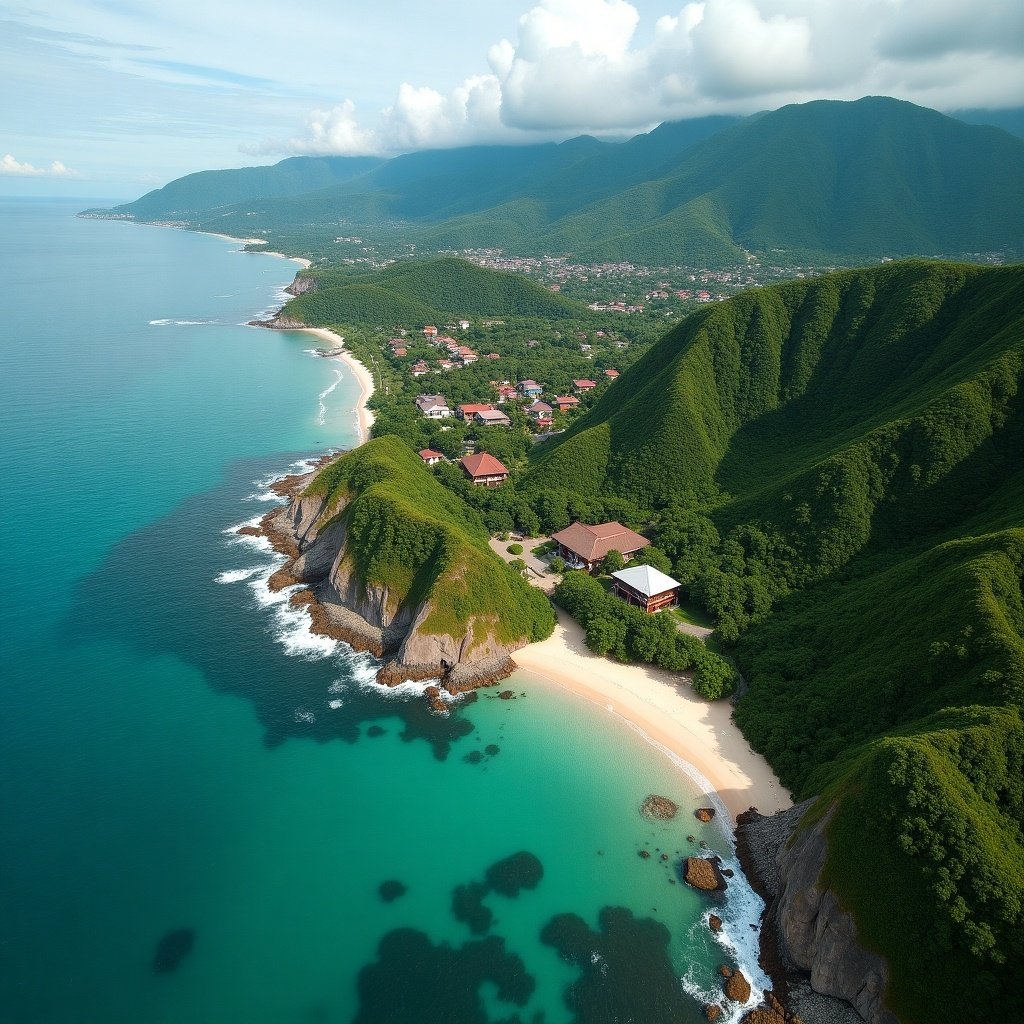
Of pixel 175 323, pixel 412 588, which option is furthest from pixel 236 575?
pixel 175 323

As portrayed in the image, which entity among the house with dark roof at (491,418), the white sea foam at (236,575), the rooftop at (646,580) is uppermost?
the rooftop at (646,580)

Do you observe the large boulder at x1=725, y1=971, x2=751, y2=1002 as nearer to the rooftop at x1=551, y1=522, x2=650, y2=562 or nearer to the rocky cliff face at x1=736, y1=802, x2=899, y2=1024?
the rocky cliff face at x1=736, y1=802, x2=899, y2=1024

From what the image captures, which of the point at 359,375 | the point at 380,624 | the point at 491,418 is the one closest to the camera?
the point at 380,624

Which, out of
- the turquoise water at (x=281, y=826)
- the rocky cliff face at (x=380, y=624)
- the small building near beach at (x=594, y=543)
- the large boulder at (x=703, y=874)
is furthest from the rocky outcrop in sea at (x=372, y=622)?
the large boulder at (x=703, y=874)

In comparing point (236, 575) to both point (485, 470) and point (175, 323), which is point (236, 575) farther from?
point (175, 323)

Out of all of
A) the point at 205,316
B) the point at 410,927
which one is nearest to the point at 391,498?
the point at 410,927

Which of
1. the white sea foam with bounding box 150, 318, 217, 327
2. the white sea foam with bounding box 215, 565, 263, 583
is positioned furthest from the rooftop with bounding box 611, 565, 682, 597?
the white sea foam with bounding box 150, 318, 217, 327

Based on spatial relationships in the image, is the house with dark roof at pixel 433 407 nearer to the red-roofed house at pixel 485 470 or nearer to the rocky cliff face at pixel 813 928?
the red-roofed house at pixel 485 470
